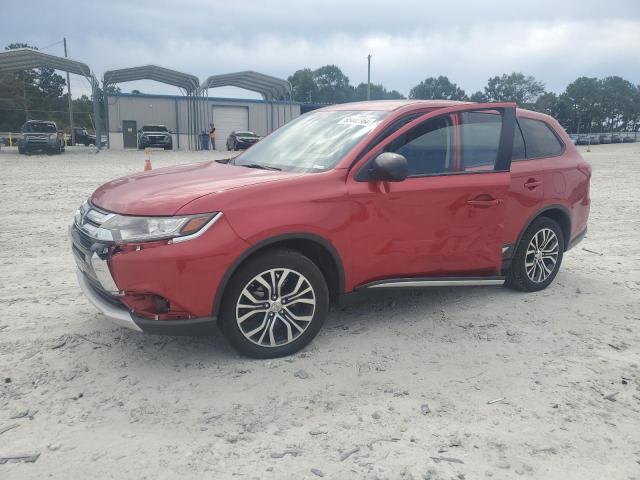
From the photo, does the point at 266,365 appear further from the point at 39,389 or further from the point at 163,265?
the point at 39,389

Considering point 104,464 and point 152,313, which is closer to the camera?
point 104,464

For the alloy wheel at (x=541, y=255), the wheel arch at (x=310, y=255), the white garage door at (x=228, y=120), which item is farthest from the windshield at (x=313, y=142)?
the white garage door at (x=228, y=120)

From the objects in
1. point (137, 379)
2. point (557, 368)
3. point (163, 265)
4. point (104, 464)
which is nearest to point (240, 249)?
point (163, 265)

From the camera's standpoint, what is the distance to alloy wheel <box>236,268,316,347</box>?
3428 millimetres

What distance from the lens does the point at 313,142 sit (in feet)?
14.0

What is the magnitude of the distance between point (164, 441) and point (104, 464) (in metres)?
0.30

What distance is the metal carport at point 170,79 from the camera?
32653 millimetres

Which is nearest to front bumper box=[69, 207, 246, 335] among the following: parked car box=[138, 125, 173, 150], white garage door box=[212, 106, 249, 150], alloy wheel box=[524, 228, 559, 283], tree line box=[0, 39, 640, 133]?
alloy wheel box=[524, 228, 559, 283]

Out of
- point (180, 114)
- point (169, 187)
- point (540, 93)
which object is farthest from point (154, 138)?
point (540, 93)

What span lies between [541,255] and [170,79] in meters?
34.5

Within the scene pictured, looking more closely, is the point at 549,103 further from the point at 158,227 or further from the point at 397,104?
the point at 158,227

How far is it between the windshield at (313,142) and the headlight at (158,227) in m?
0.99

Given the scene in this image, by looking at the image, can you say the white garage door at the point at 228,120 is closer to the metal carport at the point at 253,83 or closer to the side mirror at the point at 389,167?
the metal carport at the point at 253,83

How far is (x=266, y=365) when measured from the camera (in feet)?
11.5
